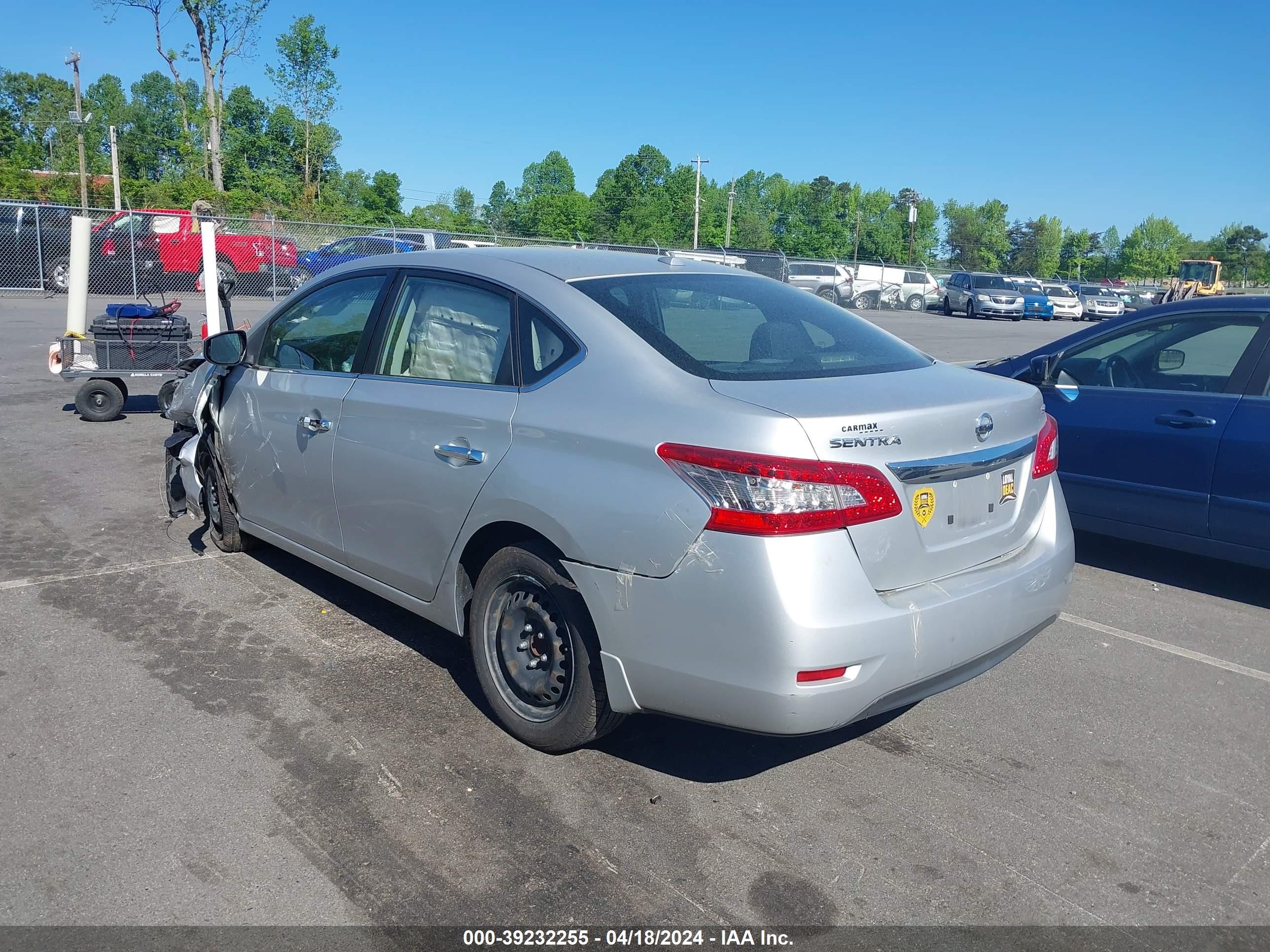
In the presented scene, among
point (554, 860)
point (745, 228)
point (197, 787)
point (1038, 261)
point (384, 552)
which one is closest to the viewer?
point (554, 860)

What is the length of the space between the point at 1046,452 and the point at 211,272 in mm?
7823

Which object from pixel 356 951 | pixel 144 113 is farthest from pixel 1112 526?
pixel 144 113

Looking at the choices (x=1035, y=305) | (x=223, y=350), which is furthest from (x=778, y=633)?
(x=1035, y=305)

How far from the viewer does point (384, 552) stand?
4152 mm

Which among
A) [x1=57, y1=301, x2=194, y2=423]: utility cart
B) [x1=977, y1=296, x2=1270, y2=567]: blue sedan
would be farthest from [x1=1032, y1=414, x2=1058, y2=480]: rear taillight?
[x1=57, y1=301, x2=194, y2=423]: utility cart

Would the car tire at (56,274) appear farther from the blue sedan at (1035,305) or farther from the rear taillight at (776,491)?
the blue sedan at (1035,305)

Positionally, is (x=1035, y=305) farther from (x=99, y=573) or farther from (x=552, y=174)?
(x=552, y=174)

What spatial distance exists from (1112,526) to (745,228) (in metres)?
90.3

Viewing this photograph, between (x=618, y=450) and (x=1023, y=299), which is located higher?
(x=1023, y=299)

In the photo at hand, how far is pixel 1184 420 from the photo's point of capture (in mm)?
5582

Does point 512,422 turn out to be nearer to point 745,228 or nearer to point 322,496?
point 322,496

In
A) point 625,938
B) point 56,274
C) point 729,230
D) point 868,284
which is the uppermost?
point 729,230

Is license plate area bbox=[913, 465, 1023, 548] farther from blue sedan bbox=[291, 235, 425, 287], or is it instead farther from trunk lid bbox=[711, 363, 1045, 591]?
blue sedan bbox=[291, 235, 425, 287]

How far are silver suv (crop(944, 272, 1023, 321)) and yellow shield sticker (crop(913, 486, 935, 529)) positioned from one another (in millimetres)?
38505
